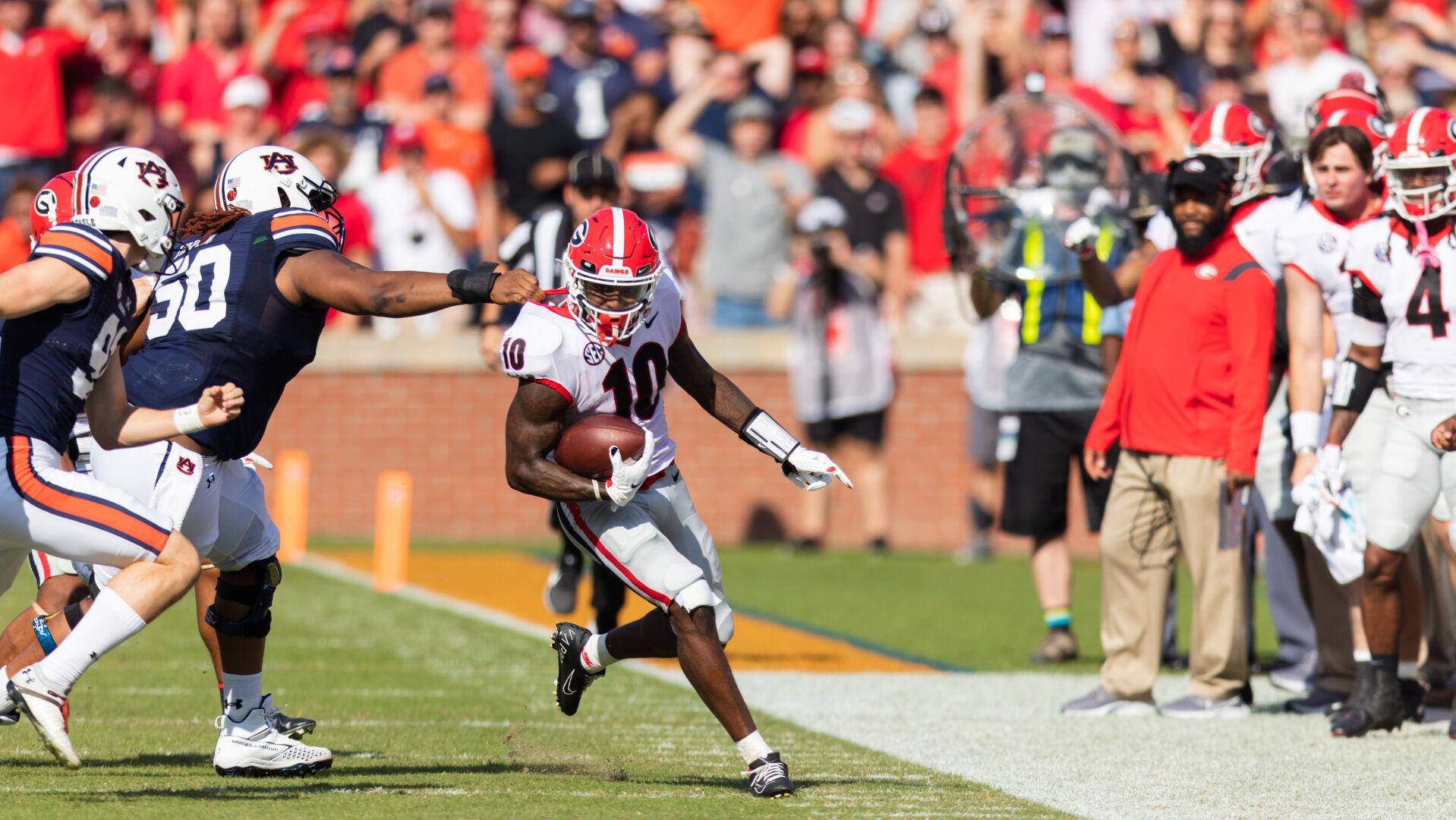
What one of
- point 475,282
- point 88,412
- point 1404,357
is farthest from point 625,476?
point 1404,357

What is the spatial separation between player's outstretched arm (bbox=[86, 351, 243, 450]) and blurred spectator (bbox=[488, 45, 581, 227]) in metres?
8.43

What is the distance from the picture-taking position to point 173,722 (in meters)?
6.77

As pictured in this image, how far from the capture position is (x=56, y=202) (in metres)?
5.68

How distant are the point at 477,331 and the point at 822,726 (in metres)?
8.41

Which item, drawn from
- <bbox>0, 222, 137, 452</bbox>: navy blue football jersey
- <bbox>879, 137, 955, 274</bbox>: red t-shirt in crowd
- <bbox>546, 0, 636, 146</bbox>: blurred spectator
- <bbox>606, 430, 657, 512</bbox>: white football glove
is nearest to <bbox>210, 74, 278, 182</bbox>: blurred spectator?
<bbox>546, 0, 636, 146</bbox>: blurred spectator

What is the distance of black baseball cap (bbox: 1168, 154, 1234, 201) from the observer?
724cm

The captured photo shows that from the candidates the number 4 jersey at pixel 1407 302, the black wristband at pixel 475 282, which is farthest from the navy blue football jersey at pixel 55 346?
the number 4 jersey at pixel 1407 302

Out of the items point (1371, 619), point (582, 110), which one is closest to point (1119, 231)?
point (1371, 619)

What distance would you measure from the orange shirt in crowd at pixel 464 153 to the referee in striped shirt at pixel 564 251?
5.66m

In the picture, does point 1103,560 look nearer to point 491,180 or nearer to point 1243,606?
point 1243,606

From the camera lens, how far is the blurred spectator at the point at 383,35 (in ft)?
50.4

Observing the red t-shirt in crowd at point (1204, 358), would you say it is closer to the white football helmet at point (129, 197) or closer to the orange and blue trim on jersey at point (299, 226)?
the orange and blue trim on jersey at point (299, 226)

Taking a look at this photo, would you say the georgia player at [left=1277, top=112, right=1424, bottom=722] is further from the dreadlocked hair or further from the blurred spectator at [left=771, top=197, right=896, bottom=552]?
the blurred spectator at [left=771, top=197, right=896, bottom=552]

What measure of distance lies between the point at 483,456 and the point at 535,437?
926cm
